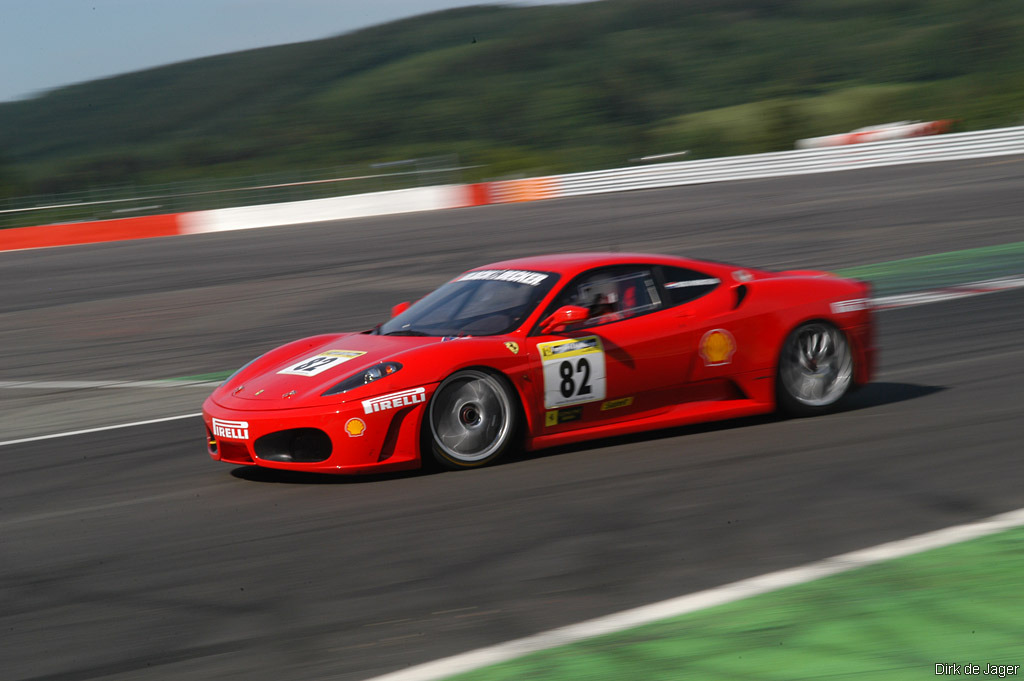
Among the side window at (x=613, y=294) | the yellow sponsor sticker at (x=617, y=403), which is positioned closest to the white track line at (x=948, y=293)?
the side window at (x=613, y=294)

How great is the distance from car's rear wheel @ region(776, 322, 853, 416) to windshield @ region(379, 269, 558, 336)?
157 cm

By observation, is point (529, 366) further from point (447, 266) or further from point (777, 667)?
point (447, 266)

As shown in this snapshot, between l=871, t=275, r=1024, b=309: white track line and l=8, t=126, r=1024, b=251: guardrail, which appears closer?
l=871, t=275, r=1024, b=309: white track line

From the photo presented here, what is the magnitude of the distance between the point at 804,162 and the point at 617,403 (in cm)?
2731

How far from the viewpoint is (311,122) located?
85.0 m

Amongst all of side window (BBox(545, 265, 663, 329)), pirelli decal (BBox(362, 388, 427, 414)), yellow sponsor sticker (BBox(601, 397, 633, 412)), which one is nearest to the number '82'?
yellow sponsor sticker (BBox(601, 397, 633, 412))

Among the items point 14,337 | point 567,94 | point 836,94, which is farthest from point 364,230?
point 567,94

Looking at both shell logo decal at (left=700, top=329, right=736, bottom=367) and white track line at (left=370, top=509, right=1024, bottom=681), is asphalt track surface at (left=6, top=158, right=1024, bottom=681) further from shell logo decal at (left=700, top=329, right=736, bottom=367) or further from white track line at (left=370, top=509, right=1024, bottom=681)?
shell logo decal at (left=700, top=329, right=736, bottom=367)

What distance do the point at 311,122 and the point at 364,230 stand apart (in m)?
60.4

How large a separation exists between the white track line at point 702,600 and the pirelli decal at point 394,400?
2219 millimetres

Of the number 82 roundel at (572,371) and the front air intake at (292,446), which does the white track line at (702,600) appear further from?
the front air intake at (292,446)

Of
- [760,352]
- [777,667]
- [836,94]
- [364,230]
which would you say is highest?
[836,94]

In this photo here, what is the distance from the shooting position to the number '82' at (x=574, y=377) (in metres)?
6.27

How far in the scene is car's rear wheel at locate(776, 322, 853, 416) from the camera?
275 inches
